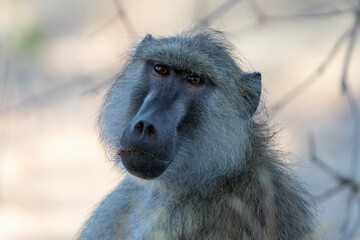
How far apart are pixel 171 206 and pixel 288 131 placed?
16.7 feet

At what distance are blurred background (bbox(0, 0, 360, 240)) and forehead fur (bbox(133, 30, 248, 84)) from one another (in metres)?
2.38

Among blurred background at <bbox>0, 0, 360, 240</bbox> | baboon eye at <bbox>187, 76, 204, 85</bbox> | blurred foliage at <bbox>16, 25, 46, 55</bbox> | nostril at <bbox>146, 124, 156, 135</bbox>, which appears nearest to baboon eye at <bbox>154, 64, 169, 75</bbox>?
baboon eye at <bbox>187, 76, 204, 85</bbox>

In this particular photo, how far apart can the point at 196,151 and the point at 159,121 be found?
1.25ft

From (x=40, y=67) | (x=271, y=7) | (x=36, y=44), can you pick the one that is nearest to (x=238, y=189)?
(x=36, y=44)

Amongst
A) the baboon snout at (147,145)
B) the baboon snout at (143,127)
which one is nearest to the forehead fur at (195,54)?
the baboon snout at (147,145)

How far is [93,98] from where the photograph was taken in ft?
33.1

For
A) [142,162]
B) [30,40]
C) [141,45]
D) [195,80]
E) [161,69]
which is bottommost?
[142,162]

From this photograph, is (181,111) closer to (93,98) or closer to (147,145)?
(147,145)

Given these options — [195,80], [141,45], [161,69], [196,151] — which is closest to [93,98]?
[141,45]

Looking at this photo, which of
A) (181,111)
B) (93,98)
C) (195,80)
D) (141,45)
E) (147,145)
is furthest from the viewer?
(93,98)

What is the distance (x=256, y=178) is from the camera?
4.44 m

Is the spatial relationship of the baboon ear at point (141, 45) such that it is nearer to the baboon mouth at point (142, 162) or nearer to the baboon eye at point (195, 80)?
the baboon eye at point (195, 80)

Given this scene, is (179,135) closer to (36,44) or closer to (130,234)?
(130,234)

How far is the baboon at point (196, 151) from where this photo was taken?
4.27 meters
